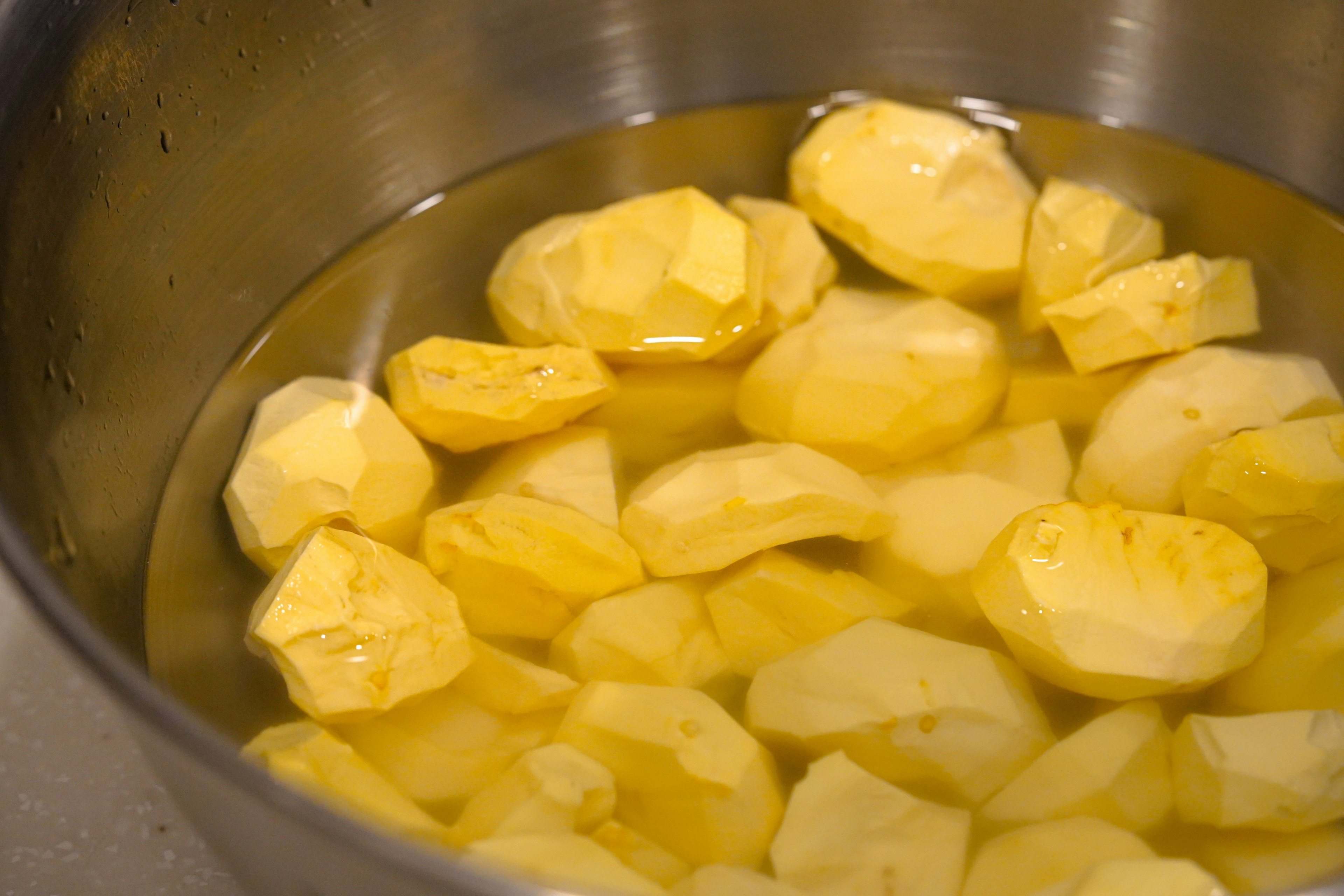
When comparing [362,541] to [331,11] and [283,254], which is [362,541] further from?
[331,11]

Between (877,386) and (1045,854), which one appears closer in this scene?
(1045,854)

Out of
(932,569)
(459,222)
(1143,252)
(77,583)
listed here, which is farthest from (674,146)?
(77,583)

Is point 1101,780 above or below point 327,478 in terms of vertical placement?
below

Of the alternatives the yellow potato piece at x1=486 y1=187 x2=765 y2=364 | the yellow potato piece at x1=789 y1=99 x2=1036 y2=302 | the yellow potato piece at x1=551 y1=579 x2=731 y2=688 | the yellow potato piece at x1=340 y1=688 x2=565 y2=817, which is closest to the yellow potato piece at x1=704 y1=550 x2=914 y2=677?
the yellow potato piece at x1=551 y1=579 x2=731 y2=688

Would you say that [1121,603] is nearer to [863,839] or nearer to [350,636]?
[863,839]

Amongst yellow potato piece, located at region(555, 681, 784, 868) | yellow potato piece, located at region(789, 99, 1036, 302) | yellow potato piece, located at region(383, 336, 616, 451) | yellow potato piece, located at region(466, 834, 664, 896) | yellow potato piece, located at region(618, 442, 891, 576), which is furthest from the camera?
yellow potato piece, located at region(789, 99, 1036, 302)

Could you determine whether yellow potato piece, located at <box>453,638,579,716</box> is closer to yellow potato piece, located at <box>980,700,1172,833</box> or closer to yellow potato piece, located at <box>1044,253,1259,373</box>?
yellow potato piece, located at <box>980,700,1172,833</box>

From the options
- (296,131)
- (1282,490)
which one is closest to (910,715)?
(1282,490)

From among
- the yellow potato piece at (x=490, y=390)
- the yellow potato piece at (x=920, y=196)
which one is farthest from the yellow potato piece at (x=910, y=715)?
the yellow potato piece at (x=920, y=196)
